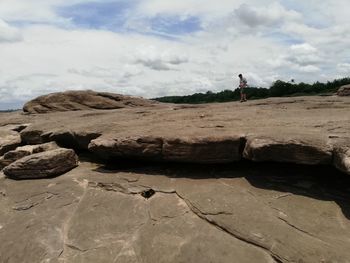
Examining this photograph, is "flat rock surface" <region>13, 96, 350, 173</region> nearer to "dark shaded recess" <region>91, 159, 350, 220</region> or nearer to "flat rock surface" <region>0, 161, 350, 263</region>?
"dark shaded recess" <region>91, 159, 350, 220</region>

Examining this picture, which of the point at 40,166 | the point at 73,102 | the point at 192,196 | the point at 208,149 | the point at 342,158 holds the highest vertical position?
the point at 342,158

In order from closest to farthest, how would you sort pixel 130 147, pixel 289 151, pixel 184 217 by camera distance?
pixel 184 217 < pixel 289 151 < pixel 130 147

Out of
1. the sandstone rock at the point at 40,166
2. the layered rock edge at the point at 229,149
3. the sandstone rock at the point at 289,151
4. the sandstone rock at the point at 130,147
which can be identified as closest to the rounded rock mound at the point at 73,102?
the layered rock edge at the point at 229,149

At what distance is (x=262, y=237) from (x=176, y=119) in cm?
422

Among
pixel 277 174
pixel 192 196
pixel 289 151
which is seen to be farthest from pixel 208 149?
pixel 289 151

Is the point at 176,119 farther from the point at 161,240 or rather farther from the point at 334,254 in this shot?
the point at 334,254

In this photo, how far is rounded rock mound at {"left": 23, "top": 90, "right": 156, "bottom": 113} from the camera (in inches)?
554

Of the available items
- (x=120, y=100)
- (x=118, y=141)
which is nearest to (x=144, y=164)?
(x=118, y=141)

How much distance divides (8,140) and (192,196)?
17.8 feet

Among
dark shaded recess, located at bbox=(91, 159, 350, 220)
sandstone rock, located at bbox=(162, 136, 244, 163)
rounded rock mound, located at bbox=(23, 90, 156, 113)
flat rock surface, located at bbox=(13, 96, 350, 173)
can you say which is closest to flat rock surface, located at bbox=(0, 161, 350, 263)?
dark shaded recess, located at bbox=(91, 159, 350, 220)

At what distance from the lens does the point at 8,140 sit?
32.6ft

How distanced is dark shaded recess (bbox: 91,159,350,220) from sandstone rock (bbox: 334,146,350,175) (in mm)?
443

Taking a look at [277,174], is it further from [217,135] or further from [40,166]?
[40,166]

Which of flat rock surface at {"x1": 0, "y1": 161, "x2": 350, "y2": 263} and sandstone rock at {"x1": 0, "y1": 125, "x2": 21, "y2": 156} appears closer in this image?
flat rock surface at {"x1": 0, "y1": 161, "x2": 350, "y2": 263}
